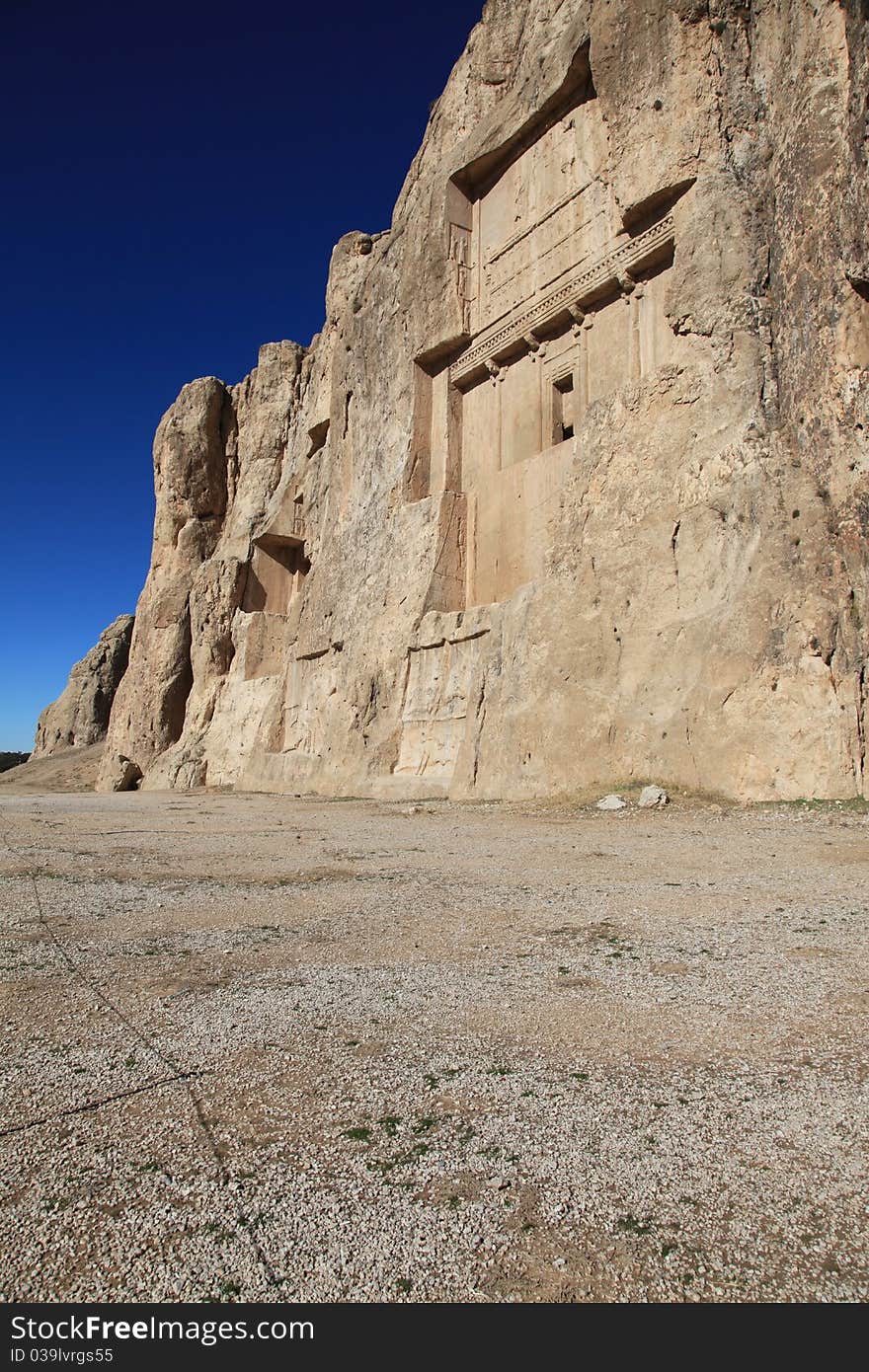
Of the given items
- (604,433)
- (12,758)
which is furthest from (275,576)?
(12,758)

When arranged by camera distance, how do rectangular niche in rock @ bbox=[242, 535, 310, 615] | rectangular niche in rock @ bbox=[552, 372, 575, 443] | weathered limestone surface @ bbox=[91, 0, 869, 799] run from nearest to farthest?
1. weathered limestone surface @ bbox=[91, 0, 869, 799]
2. rectangular niche in rock @ bbox=[552, 372, 575, 443]
3. rectangular niche in rock @ bbox=[242, 535, 310, 615]

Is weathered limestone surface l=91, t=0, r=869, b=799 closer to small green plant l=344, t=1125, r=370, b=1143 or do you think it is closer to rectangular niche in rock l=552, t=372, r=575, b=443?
rectangular niche in rock l=552, t=372, r=575, b=443

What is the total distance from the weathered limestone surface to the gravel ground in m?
5.66

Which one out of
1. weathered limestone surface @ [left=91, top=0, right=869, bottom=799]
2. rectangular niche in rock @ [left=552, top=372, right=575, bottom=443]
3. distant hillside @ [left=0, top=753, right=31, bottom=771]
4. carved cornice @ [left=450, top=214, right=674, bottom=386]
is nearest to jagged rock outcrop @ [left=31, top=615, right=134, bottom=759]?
distant hillside @ [left=0, top=753, right=31, bottom=771]

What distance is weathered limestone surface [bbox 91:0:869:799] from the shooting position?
31.8 feet

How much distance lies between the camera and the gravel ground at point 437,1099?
4.81 feet

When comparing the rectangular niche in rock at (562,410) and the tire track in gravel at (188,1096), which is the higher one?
the rectangular niche in rock at (562,410)

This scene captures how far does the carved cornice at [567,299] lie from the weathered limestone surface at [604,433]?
0.05m

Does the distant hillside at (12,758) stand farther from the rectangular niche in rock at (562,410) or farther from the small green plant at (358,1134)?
the small green plant at (358,1134)

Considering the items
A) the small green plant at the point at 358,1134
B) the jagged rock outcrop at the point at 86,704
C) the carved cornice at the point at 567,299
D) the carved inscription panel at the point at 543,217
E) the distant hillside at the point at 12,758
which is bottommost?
the small green plant at the point at 358,1134

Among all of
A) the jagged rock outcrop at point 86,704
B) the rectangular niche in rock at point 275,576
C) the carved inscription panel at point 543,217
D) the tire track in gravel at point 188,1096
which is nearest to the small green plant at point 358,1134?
the tire track in gravel at point 188,1096

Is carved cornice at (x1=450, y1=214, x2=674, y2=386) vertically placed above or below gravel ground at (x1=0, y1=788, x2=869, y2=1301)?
above

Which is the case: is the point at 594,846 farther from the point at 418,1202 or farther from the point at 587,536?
the point at 587,536

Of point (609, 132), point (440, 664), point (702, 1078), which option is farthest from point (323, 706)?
point (702, 1078)
